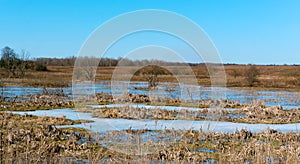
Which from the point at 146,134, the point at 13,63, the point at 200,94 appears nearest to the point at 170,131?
the point at 146,134

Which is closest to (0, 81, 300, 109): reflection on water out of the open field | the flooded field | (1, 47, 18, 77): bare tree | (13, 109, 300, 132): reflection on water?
the flooded field

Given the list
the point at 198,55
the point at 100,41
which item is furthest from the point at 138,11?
the point at 198,55

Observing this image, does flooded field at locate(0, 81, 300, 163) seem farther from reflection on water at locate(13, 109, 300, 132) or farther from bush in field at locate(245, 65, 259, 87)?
bush in field at locate(245, 65, 259, 87)

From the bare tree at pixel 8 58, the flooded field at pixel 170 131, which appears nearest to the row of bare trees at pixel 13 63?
the bare tree at pixel 8 58

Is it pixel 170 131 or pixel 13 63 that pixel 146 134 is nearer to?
pixel 170 131

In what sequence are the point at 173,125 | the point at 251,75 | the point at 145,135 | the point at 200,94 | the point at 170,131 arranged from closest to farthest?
the point at 145,135 < the point at 170,131 < the point at 173,125 < the point at 200,94 < the point at 251,75

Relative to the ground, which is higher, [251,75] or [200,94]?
[251,75]

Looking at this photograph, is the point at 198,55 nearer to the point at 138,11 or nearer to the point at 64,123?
the point at 138,11

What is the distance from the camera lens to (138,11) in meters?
11.2

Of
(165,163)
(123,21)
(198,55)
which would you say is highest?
(123,21)

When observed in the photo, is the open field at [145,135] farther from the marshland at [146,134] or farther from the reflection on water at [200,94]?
the reflection on water at [200,94]

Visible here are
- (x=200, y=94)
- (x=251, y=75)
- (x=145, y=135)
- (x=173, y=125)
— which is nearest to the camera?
(x=145, y=135)

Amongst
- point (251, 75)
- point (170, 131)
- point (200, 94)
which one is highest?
point (251, 75)

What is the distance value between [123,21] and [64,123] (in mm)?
7128
